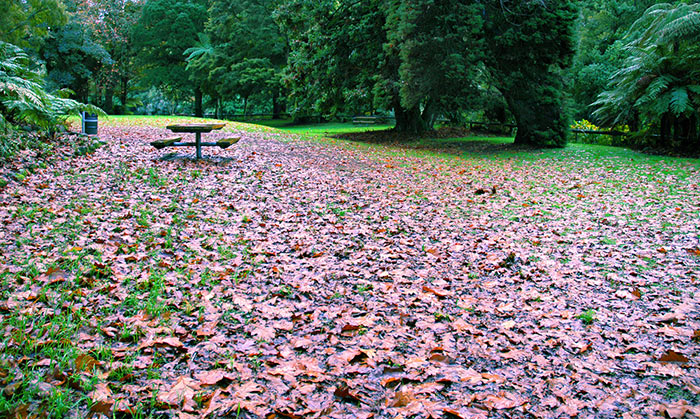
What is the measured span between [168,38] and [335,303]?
127 feet

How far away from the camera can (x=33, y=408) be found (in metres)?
2.39

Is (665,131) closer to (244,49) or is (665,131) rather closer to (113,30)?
(244,49)

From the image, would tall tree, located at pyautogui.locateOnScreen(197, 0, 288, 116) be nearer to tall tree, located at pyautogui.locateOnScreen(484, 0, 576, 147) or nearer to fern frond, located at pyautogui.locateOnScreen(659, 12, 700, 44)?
tall tree, located at pyautogui.locateOnScreen(484, 0, 576, 147)

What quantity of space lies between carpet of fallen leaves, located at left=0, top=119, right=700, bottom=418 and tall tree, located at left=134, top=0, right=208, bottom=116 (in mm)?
31810

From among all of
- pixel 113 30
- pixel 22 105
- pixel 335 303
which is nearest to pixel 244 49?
pixel 113 30

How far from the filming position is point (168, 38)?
3669 centimetres

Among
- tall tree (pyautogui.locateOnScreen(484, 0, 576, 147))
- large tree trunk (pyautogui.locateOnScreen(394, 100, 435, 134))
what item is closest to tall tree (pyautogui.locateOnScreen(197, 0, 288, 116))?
large tree trunk (pyautogui.locateOnScreen(394, 100, 435, 134))

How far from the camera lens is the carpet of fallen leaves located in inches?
105

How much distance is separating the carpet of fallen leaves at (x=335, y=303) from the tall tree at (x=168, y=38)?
31.8 meters

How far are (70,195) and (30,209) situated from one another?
891 millimetres

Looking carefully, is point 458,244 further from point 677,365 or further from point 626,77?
point 626,77

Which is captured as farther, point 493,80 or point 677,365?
point 493,80

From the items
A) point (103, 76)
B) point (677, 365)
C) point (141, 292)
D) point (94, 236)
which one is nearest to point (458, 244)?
point (677, 365)

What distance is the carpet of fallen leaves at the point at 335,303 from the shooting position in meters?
2.66
